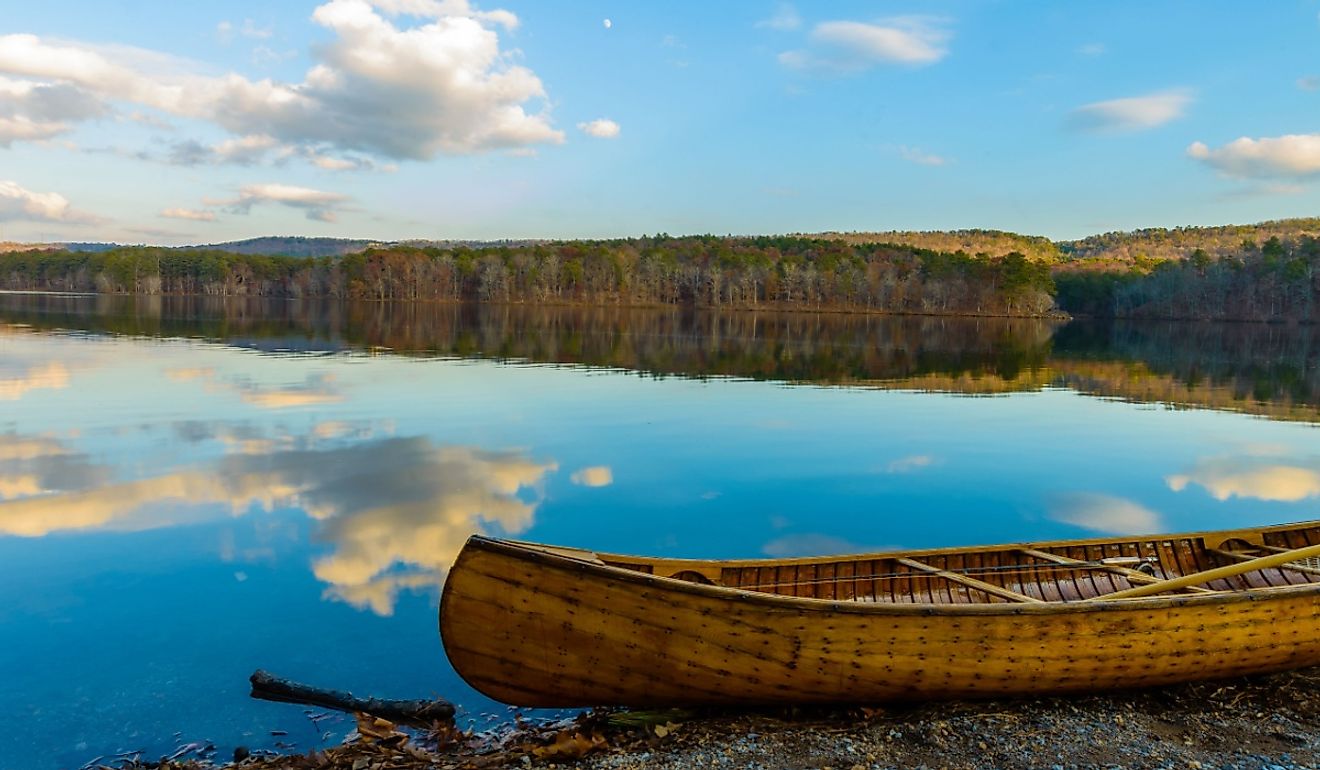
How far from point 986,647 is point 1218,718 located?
8.52 feet

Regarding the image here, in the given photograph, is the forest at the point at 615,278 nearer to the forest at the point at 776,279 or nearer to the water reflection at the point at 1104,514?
the forest at the point at 776,279

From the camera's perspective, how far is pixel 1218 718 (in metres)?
7.88

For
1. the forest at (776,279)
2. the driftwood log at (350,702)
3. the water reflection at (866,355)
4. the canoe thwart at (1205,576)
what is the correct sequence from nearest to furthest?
the driftwood log at (350,702) → the canoe thwart at (1205,576) → the water reflection at (866,355) → the forest at (776,279)

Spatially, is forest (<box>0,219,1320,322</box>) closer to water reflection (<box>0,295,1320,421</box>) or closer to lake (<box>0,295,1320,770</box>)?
water reflection (<box>0,295,1320,421</box>)

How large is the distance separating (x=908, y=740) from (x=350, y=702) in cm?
539

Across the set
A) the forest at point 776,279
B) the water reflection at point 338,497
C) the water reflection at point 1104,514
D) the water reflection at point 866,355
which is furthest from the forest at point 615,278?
the water reflection at point 338,497

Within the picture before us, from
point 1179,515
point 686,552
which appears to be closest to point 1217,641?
point 686,552

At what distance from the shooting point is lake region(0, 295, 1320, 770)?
9094 millimetres

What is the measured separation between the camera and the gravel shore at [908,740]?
22.8ft

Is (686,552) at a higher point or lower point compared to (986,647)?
lower

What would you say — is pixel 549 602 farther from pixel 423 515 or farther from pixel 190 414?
pixel 190 414

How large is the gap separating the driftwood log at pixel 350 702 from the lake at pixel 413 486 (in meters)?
0.19

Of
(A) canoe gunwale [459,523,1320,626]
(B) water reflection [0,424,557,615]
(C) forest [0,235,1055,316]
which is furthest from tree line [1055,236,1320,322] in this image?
(A) canoe gunwale [459,523,1320,626]

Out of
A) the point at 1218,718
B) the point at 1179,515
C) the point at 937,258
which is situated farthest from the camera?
the point at 937,258
